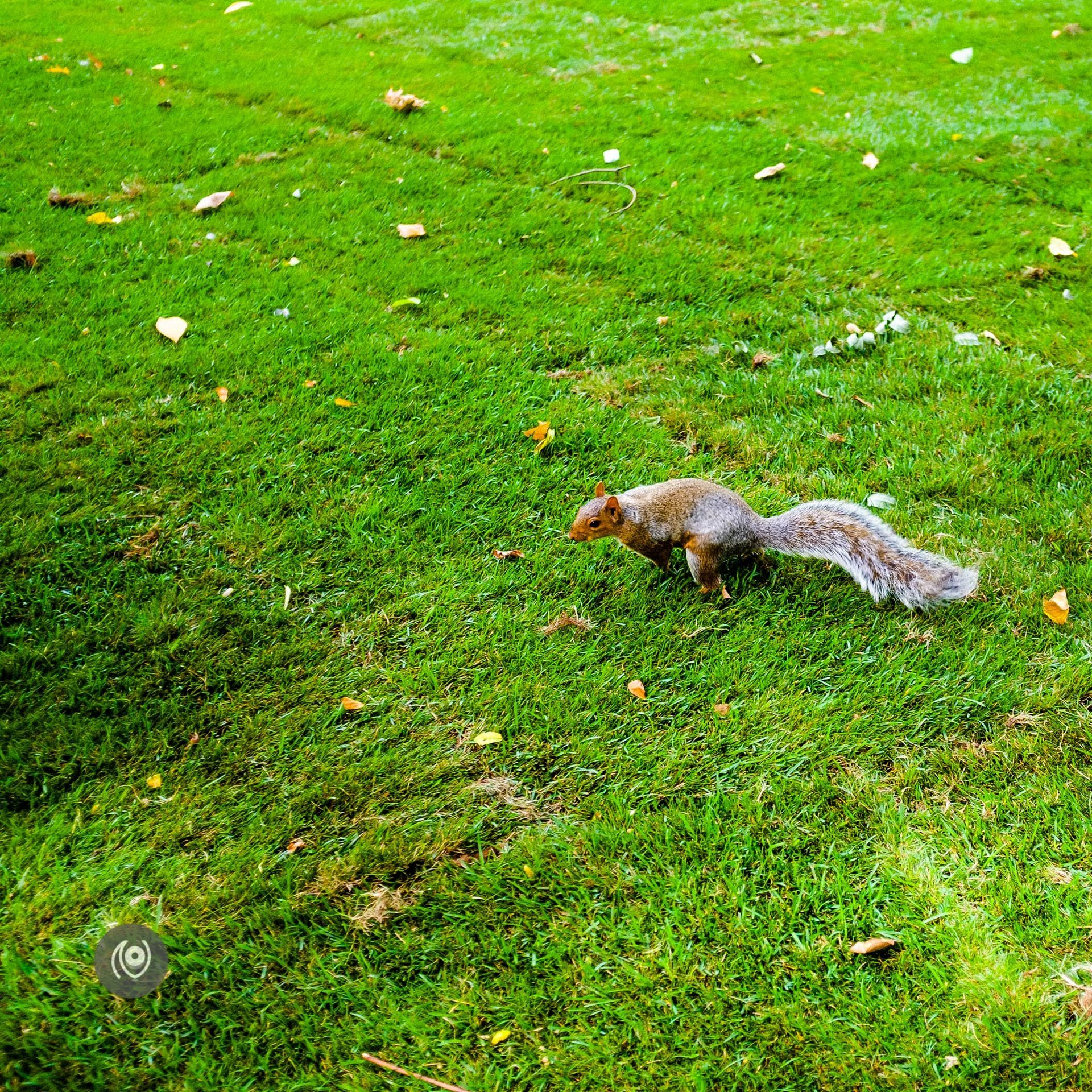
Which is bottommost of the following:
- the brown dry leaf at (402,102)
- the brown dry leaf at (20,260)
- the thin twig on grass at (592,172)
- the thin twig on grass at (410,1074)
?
the thin twig on grass at (410,1074)

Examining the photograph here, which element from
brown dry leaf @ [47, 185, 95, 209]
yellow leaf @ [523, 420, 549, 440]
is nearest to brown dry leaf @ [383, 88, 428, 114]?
brown dry leaf @ [47, 185, 95, 209]

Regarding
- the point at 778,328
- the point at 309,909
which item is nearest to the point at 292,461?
the point at 309,909

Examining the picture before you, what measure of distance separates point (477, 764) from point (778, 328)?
2.77 m

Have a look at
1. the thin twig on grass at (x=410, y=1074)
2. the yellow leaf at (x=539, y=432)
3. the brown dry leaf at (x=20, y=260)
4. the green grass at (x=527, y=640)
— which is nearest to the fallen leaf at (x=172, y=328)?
the green grass at (x=527, y=640)

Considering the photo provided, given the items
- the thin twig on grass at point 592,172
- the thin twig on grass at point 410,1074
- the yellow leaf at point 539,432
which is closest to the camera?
the thin twig on grass at point 410,1074

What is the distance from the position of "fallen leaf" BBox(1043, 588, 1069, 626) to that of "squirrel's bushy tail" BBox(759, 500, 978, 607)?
315mm

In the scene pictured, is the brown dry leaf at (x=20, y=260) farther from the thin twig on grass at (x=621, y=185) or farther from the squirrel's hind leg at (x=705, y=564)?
the squirrel's hind leg at (x=705, y=564)

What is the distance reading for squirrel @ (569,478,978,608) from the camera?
2.50 metres

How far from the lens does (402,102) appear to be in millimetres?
6082

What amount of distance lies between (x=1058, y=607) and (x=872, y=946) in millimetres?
1348

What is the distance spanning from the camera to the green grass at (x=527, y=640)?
175 centimetres

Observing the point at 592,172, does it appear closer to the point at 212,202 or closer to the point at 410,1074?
the point at 212,202

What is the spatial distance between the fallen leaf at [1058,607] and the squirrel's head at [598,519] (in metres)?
1.38

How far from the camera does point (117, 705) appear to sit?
2.30 meters
